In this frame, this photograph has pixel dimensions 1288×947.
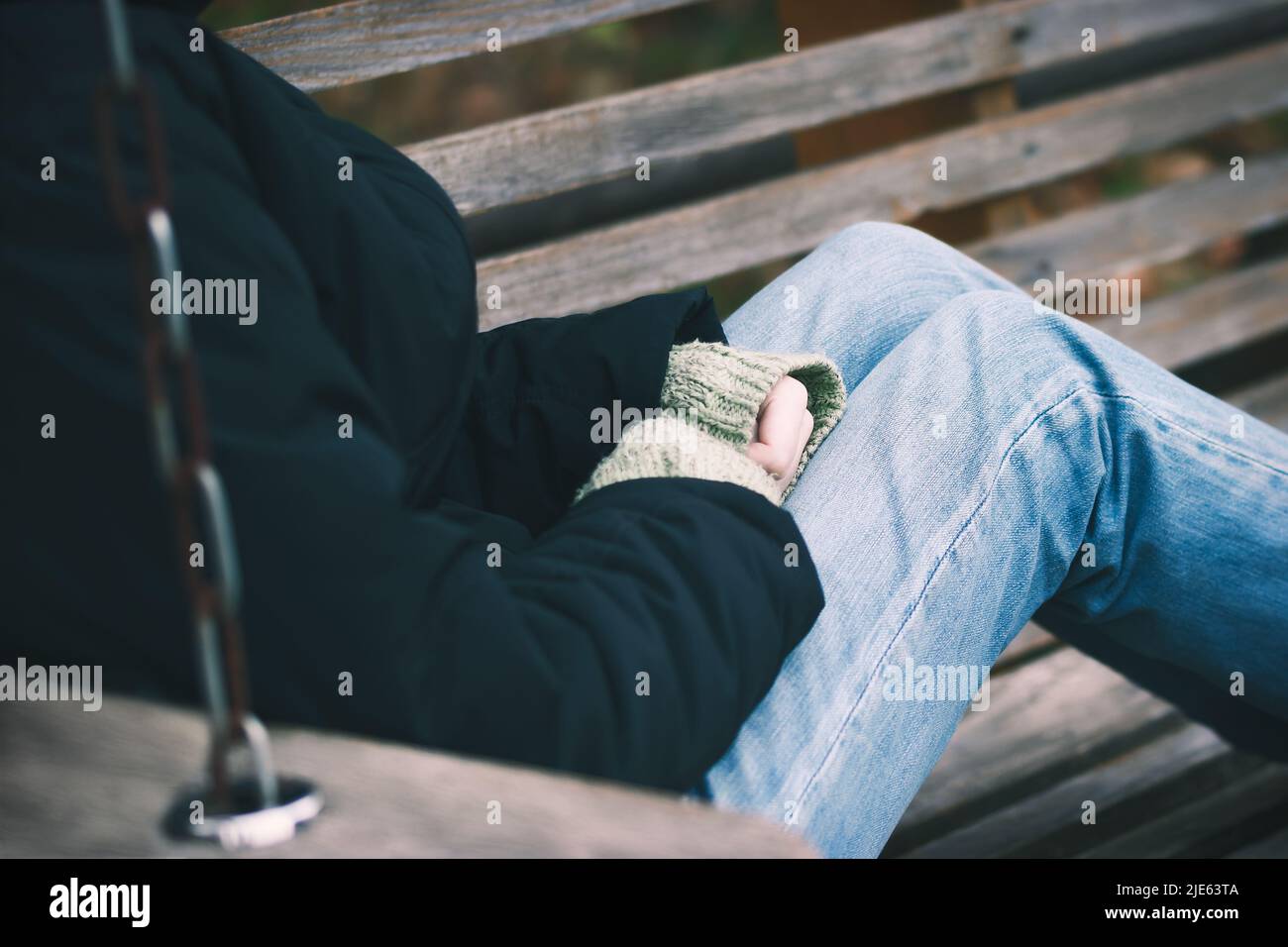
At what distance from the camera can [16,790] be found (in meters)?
0.55

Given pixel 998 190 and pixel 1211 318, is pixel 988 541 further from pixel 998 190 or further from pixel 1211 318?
pixel 1211 318

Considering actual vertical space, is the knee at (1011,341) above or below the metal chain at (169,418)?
below

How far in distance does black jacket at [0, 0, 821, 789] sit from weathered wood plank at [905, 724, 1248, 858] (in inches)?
37.3

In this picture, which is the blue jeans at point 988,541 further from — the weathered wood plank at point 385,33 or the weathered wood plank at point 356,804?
the weathered wood plank at point 385,33

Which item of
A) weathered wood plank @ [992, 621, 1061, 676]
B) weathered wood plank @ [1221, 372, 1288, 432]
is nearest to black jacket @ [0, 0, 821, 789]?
weathered wood plank @ [992, 621, 1061, 676]

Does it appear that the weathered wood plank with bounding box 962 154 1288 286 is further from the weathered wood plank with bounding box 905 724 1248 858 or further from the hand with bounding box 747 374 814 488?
the hand with bounding box 747 374 814 488

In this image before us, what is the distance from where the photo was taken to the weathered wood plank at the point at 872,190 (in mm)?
1741

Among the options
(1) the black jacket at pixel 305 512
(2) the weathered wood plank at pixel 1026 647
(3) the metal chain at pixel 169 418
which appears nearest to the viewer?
(3) the metal chain at pixel 169 418

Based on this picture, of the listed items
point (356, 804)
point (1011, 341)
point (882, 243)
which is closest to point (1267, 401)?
point (882, 243)

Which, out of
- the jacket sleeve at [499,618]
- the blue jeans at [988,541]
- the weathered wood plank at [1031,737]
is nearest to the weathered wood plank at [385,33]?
the blue jeans at [988,541]

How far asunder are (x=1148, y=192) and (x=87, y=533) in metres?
2.23

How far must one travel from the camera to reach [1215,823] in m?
1.62

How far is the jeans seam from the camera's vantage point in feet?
2.73
